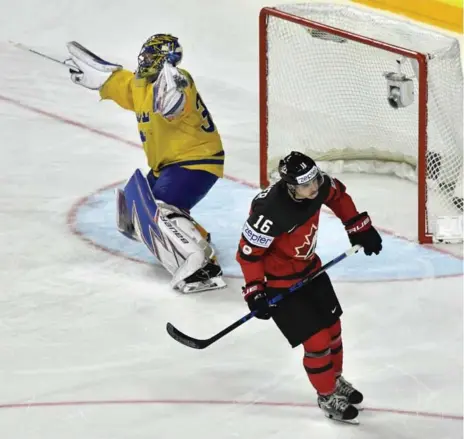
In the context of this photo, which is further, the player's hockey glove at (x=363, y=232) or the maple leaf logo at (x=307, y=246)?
the player's hockey glove at (x=363, y=232)

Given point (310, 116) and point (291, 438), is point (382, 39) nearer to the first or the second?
point (310, 116)

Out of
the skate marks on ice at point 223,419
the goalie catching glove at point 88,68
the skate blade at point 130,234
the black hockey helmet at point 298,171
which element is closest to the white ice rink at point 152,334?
the skate marks on ice at point 223,419

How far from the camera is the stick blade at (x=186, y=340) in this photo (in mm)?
4312

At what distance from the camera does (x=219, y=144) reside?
531 cm

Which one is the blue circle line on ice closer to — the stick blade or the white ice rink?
the white ice rink

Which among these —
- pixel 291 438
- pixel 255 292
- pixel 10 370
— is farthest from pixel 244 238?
pixel 10 370

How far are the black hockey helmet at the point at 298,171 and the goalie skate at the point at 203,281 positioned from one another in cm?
113

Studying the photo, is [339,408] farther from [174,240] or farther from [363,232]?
[174,240]

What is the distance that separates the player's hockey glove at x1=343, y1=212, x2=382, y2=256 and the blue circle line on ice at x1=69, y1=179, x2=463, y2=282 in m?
0.84

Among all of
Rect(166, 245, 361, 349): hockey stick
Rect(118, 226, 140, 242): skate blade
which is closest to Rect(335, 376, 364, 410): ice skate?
Rect(166, 245, 361, 349): hockey stick

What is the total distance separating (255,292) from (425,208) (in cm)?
155

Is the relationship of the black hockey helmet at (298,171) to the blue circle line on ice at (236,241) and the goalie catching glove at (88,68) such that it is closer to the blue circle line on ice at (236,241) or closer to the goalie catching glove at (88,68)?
the blue circle line on ice at (236,241)

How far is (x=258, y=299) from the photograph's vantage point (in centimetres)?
403

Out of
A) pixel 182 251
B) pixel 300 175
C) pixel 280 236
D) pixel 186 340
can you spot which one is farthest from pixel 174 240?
pixel 300 175
